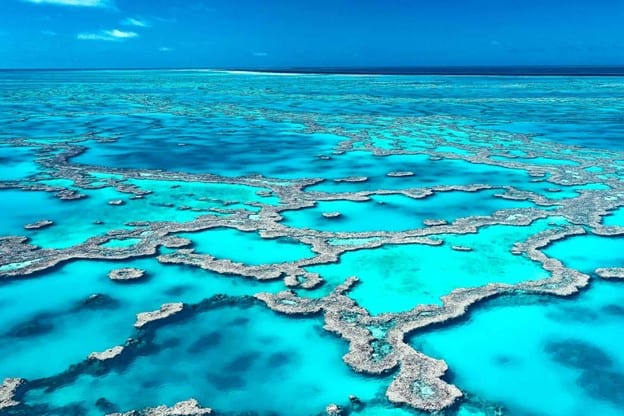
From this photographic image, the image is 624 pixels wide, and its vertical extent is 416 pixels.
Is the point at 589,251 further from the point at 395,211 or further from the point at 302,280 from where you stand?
the point at 302,280

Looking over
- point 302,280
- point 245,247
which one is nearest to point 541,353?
point 302,280

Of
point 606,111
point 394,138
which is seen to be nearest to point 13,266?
point 394,138

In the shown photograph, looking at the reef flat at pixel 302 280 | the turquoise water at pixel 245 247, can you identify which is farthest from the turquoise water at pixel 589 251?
the turquoise water at pixel 245 247

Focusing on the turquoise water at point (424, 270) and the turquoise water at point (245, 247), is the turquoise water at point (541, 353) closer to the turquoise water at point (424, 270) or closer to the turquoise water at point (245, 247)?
the turquoise water at point (424, 270)

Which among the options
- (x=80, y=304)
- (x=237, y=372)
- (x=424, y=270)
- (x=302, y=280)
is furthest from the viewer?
(x=424, y=270)

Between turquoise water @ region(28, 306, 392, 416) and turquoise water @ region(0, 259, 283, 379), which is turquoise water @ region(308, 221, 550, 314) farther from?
turquoise water @ region(0, 259, 283, 379)

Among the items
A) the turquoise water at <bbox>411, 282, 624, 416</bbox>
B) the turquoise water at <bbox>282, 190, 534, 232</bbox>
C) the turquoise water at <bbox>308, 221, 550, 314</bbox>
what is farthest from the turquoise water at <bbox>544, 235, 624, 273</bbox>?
the turquoise water at <bbox>282, 190, 534, 232</bbox>

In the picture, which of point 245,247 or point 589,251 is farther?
point 245,247

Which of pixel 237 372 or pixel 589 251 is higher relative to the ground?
pixel 589 251

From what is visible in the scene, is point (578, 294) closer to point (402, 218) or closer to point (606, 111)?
point (402, 218)
